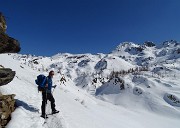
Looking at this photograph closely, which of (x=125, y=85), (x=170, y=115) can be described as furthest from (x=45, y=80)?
(x=125, y=85)

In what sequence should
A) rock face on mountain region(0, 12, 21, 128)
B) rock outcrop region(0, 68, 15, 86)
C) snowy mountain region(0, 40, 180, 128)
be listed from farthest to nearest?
rock outcrop region(0, 68, 15, 86) → snowy mountain region(0, 40, 180, 128) → rock face on mountain region(0, 12, 21, 128)

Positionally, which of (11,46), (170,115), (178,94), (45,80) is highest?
(11,46)

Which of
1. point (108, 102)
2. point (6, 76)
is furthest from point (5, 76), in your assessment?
point (108, 102)

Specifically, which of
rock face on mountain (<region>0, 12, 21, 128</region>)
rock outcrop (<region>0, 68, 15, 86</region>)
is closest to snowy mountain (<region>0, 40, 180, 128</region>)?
rock face on mountain (<region>0, 12, 21, 128</region>)

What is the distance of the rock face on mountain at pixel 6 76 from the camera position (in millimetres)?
12460

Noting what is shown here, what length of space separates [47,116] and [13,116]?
82.2 inches

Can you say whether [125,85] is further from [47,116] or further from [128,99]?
[47,116]

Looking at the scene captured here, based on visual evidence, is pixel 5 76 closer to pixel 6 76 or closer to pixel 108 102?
pixel 6 76

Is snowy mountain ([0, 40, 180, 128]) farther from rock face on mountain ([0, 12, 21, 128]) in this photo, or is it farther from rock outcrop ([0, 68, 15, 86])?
rock outcrop ([0, 68, 15, 86])

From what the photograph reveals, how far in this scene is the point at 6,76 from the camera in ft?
47.4

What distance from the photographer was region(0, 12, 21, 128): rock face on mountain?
40.9 feet

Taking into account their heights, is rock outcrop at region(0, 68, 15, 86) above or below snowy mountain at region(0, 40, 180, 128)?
above

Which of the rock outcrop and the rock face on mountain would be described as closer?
the rock face on mountain

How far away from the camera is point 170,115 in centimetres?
4009
